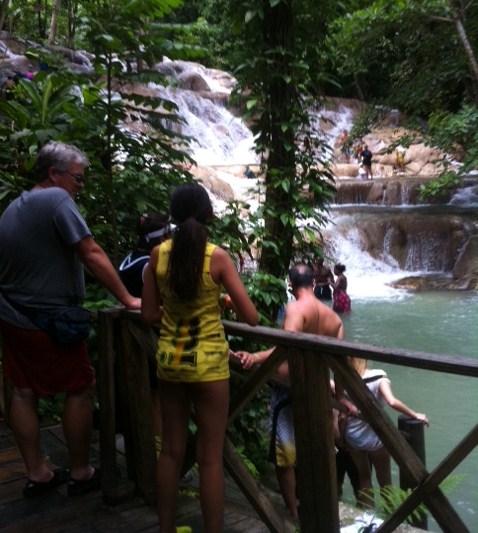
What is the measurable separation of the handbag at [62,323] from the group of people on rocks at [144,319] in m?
0.01

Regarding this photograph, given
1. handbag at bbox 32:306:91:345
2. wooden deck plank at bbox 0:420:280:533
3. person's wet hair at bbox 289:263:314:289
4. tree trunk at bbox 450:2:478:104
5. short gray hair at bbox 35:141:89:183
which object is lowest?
wooden deck plank at bbox 0:420:280:533

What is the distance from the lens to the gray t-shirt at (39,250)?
9.34 ft

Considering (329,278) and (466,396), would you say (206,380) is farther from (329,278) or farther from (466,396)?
(329,278)

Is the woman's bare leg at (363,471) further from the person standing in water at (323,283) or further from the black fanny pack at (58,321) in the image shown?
the person standing in water at (323,283)

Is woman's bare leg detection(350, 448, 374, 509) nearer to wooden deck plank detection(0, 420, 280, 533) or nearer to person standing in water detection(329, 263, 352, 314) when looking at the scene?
wooden deck plank detection(0, 420, 280, 533)

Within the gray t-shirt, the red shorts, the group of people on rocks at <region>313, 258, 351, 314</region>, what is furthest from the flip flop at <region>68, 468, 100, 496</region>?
the group of people on rocks at <region>313, 258, 351, 314</region>

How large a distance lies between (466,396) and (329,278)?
4.67m

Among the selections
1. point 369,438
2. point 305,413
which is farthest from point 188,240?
point 369,438

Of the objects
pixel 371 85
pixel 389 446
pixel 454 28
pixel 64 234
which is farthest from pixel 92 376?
pixel 371 85

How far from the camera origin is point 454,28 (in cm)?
1409

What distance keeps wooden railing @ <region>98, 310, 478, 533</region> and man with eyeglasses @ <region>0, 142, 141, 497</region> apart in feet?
0.53

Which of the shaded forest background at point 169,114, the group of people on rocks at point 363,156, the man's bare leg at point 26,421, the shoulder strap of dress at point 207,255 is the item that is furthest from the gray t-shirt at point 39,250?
the group of people on rocks at point 363,156

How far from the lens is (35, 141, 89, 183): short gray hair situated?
2969 mm

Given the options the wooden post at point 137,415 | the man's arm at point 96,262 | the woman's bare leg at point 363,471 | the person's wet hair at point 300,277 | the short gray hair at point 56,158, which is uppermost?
the short gray hair at point 56,158
